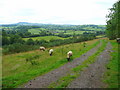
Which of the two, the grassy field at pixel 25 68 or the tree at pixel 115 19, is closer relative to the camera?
the grassy field at pixel 25 68

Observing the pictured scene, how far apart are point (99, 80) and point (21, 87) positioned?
675 cm

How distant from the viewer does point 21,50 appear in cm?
3325

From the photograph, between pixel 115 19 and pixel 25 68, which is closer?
pixel 25 68

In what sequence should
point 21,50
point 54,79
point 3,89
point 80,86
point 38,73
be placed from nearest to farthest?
1. point 80,86
2. point 3,89
3. point 54,79
4. point 38,73
5. point 21,50

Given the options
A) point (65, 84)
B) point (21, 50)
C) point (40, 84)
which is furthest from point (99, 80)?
point (21, 50)

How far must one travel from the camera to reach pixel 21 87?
9.24m

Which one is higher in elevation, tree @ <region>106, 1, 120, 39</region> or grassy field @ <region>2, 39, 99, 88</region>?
tree @ <region>106, 1, 120, 39</region>

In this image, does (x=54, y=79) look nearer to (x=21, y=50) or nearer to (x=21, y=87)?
(x=21, y=87)

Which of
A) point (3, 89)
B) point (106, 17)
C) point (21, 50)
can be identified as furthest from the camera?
point (106, 17)

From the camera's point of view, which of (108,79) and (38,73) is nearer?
(108,79)

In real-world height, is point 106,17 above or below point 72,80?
above

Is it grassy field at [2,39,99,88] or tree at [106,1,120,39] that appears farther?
tree at [106,1,120,39]

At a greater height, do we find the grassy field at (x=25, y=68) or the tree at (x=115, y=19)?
the tree at (x=115, y=19)

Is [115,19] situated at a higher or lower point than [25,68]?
higher
